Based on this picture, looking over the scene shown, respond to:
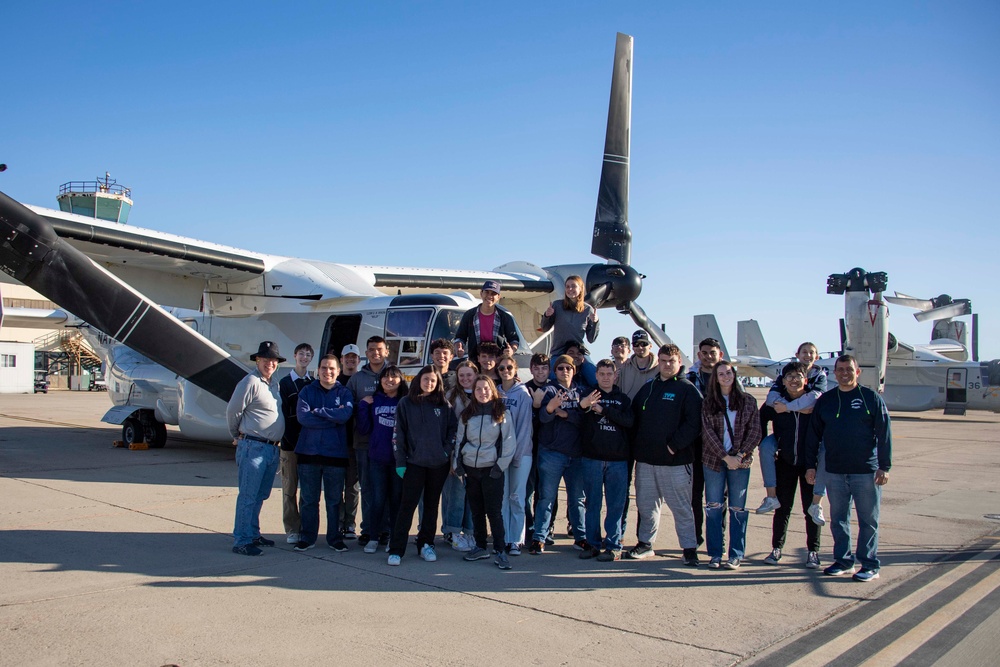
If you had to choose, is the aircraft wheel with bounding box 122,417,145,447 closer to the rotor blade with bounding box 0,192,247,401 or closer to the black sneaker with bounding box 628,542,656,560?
the rotor blade with bounding box 0,192,247,401

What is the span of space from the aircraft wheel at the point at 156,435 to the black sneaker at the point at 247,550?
8.16m

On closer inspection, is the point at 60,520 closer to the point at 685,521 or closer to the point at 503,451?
the point at 503,451

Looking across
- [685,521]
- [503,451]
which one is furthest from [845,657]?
[503,451]

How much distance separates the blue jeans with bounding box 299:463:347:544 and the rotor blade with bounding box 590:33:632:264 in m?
9.41

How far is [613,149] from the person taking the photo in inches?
573

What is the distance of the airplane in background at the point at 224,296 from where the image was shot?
9.23 meters

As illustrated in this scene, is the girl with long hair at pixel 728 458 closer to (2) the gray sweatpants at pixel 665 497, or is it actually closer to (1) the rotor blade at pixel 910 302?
(2) the gray sweatpants at pixel 665 497

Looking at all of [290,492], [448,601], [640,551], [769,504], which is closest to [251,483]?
[290,492]

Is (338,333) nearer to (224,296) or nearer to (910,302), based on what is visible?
(224,296)

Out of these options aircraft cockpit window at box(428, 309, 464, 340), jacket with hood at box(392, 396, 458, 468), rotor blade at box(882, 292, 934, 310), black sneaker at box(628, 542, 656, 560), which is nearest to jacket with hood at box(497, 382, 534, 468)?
jacket with hood at box(392, 396, 458, 468)

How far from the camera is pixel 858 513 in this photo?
556 cm

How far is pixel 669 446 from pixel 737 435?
54cm

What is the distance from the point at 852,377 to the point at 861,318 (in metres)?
22.8

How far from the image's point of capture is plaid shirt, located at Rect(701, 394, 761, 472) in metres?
5.82
